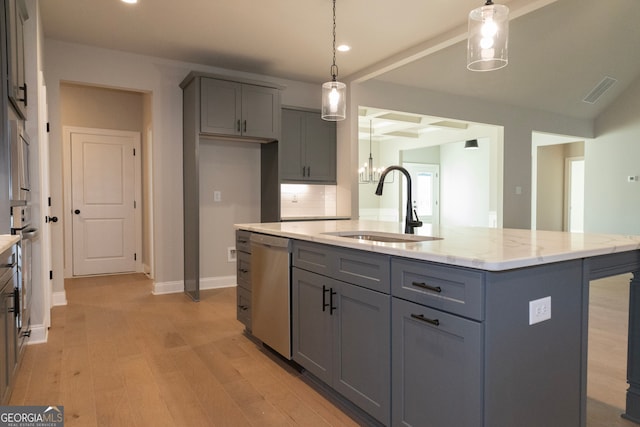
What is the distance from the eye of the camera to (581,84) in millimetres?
6824

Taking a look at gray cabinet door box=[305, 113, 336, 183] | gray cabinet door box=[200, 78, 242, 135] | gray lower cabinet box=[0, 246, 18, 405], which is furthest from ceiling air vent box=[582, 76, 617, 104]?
gray lower cabinet box=[0, 246, 18, 405]

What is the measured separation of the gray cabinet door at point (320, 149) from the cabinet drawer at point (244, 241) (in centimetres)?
226

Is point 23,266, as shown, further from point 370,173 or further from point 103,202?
point 370,173

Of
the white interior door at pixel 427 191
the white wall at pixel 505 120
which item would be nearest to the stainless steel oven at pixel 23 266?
the white wall at pixel 505 120

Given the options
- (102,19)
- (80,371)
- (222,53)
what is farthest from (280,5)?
(80,371)

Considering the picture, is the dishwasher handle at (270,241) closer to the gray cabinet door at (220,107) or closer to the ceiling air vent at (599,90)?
the gray cabinet door at (220,107)

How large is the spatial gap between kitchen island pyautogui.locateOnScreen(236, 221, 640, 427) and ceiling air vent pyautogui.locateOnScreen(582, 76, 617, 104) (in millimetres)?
6445

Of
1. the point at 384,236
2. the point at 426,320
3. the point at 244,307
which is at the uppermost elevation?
the point at 384,236

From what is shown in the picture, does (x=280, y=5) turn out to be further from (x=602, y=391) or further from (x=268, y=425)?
(x=602, y=391)

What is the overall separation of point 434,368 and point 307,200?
168 inches

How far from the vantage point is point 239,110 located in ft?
15.3

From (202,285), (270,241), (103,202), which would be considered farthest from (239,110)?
(103,202)

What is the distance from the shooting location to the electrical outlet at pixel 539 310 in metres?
1.52

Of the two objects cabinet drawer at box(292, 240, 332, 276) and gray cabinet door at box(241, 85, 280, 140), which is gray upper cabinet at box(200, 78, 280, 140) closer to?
gray cabinet door at box(241, 85, 280, 140)
